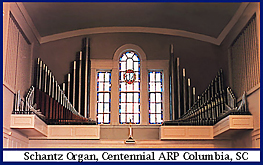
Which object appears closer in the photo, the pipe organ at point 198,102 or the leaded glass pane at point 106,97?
the pipe organ at point 198,102

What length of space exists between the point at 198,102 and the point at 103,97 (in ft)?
11.4

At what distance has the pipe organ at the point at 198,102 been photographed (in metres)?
14.0

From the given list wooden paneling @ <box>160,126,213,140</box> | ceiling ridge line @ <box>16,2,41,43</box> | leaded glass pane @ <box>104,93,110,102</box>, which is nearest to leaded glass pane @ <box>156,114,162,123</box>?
wooden paneling @ <box>160,126,213,140</box>

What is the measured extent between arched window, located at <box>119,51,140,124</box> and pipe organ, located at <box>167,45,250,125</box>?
1.25 meters

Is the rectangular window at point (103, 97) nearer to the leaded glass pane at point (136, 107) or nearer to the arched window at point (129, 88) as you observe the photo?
the arched window at point (129, 88)

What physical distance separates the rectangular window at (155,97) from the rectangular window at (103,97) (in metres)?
1.51

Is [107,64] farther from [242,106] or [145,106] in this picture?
[242,106]

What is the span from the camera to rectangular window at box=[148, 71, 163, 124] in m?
15.9

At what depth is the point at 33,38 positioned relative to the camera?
605 inches

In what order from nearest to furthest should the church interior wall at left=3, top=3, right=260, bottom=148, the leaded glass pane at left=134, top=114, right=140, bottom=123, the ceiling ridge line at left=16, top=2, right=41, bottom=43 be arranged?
the ceiling ridge line at left=16, top=2, right=41, bottom=43 → the church interior wall at left=3, top=3, right=260, bottom=148 → the leaded glass pane at left=134, top=114, right=140, bottom=123

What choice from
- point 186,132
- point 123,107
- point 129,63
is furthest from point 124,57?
point 186,132

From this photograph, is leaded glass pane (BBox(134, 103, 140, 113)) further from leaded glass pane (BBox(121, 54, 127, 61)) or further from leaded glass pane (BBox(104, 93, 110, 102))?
leaded glass pane (BBox(121, 54, 127, 61))
